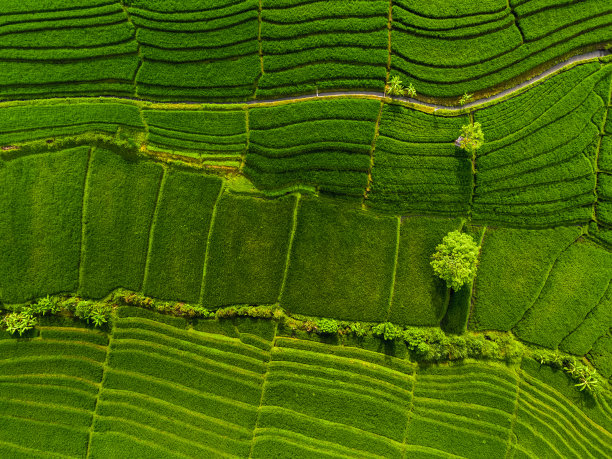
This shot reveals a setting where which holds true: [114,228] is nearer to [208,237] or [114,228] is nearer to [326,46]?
[208,237]

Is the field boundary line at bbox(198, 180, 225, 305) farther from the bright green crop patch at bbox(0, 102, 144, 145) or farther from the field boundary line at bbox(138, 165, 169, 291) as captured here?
the bright green crop patch at bbox(0, 102, 144, 145)

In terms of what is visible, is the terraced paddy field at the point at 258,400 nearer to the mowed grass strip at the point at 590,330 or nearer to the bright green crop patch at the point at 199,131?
the mowed grass strip at the point at 590,330

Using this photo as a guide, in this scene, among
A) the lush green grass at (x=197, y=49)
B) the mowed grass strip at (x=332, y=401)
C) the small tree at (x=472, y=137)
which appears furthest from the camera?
the lush green grass at (x=197, y=49)

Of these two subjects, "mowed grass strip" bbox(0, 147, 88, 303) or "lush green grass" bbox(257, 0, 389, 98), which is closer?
"mowed grass strip" bbox(0, 147, 88, 303)

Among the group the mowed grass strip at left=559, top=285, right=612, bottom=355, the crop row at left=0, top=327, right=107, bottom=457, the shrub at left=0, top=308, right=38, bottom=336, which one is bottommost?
the crop row at left=0, top=327, right=107, bottom=457

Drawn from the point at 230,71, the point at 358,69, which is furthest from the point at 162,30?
the point at 358,69

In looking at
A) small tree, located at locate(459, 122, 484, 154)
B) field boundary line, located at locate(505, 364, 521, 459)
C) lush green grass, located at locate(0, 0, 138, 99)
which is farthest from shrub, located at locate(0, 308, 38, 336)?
field boundary line, located at locate(505, 364, 521, 459)

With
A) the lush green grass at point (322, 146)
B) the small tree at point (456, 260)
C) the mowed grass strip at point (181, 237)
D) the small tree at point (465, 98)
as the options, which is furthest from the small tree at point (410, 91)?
the mowed grass strip at point (181, 237)
